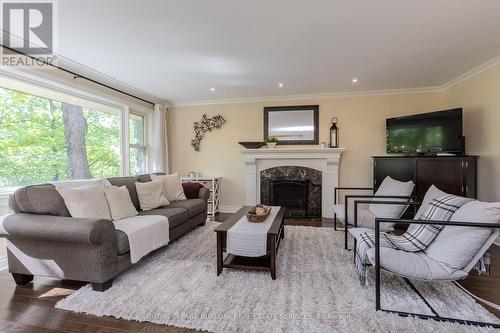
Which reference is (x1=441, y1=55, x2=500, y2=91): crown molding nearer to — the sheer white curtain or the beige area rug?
the beige area rug

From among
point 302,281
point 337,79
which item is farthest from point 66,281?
point 337,79

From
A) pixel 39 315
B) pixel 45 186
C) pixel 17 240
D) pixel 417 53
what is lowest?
pixel 39 315

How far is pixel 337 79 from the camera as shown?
155 inches

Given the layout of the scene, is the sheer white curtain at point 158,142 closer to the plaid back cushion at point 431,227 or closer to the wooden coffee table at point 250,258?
the wooden coffee table at point 250,258

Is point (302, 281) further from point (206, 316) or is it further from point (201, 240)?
point (201, 240)

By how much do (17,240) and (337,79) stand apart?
14.5ft

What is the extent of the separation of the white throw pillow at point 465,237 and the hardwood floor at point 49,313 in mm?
730

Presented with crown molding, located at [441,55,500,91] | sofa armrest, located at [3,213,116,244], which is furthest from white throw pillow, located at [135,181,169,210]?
crown molding, located at [441,55,500,91]

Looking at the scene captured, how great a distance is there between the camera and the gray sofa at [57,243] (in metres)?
2.04

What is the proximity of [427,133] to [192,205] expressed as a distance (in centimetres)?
394

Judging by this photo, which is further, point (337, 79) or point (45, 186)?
point (337, 79)

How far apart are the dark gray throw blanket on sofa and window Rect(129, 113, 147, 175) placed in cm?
420
